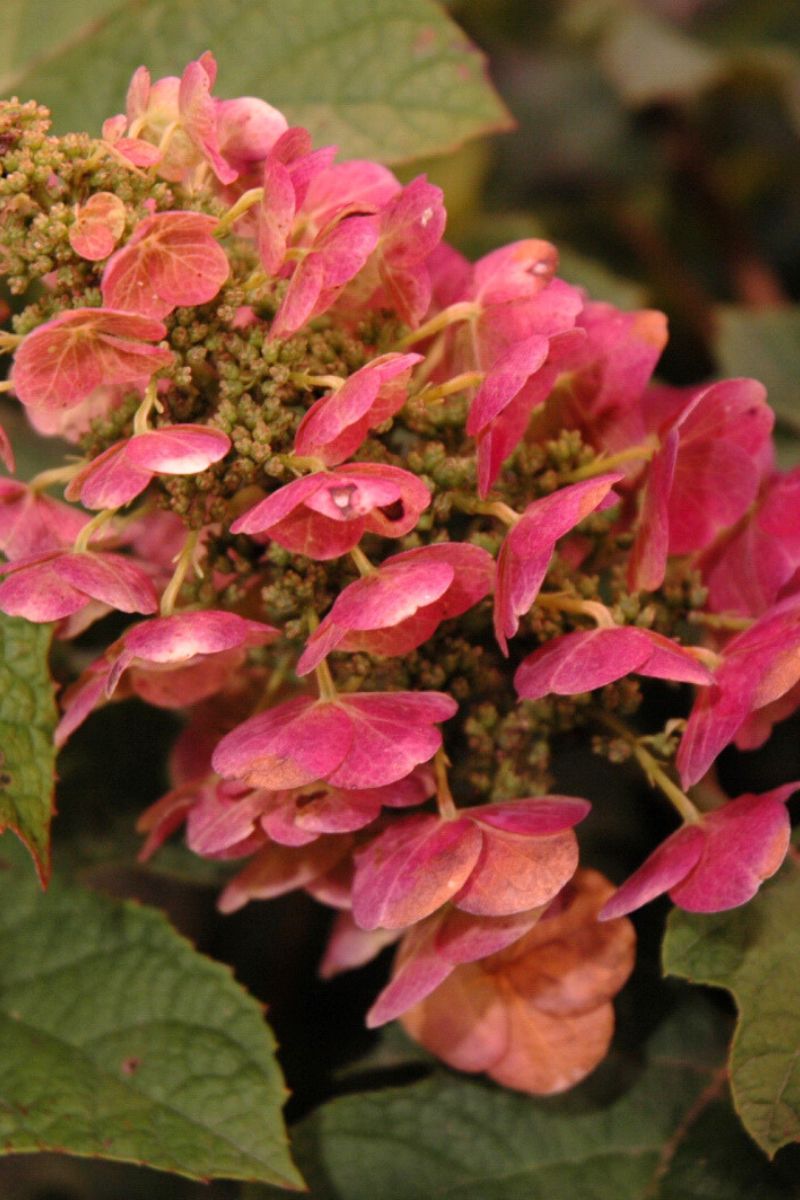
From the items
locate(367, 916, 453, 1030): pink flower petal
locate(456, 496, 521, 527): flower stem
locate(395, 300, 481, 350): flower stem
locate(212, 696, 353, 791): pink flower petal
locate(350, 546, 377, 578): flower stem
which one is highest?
locate(395, 300, 481, 350): flower stem

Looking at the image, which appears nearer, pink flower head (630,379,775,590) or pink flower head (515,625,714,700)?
pink flower head (515,625,714,700)

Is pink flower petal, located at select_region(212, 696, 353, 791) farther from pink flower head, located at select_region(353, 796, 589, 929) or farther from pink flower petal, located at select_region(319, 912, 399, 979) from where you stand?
pink flower petal, located at select_region(319, 912, 399, 979)

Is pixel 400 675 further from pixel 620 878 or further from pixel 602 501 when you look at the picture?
pixel 620 878

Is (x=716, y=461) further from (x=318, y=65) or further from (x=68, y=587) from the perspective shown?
(x=318, y=65)

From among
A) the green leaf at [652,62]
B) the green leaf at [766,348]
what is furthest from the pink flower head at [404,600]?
the green leaf at [652,62]

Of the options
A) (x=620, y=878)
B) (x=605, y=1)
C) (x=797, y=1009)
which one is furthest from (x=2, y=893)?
(x=605, y=1)

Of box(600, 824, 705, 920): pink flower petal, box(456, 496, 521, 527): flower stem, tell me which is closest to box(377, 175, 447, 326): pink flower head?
box(456, 496, 521, 527): flower stem
